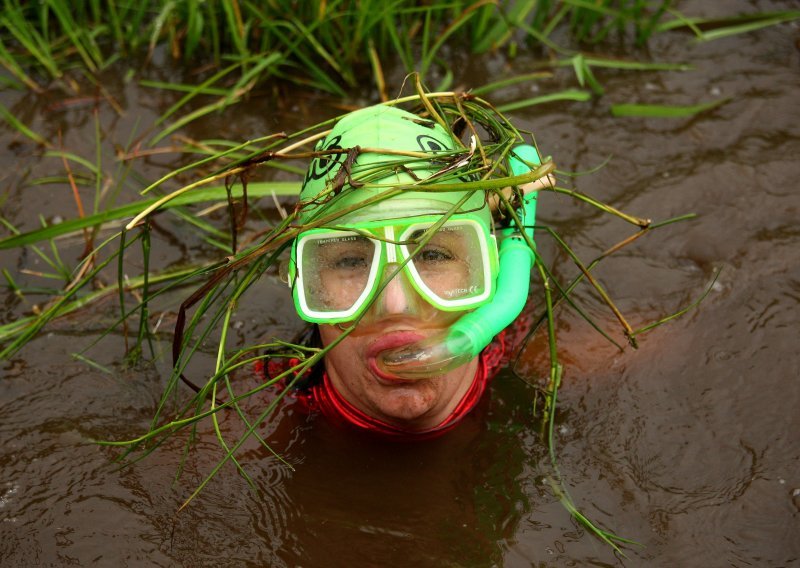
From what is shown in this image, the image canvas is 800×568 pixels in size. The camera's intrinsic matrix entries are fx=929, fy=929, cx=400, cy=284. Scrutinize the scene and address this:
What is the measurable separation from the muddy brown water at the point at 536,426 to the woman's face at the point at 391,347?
1.20 ft

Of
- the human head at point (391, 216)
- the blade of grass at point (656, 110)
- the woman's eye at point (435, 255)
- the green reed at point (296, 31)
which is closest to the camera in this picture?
the human head at point (391, 216)

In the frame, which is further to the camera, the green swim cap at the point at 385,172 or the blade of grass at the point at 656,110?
the blade of grass at the point at 656,110

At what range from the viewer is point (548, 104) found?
15.0ft

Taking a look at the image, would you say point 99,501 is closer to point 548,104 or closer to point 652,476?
point 652,476

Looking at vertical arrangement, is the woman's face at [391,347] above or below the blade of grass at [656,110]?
above

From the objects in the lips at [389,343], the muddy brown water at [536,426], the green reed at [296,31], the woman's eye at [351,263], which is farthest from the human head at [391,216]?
the green reed at [296,31]

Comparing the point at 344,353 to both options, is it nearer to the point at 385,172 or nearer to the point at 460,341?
the point at 460,341

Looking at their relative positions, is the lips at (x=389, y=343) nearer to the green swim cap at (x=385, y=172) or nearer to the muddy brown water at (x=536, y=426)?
the green swim cap at (x=385, y=172)

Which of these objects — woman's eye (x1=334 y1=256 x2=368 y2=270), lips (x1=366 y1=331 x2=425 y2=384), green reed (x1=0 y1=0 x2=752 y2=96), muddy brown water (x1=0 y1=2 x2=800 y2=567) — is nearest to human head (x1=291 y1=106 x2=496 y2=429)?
lips (x1=366 y1=331 x2=425 y2=384)

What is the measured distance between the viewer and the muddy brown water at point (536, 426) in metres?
2.82

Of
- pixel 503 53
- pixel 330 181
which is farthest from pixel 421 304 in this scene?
pixel 503 53

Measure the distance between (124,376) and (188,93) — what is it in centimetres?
174

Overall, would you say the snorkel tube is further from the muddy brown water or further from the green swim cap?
the muddy brown water

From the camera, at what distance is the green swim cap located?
2.62 meters
